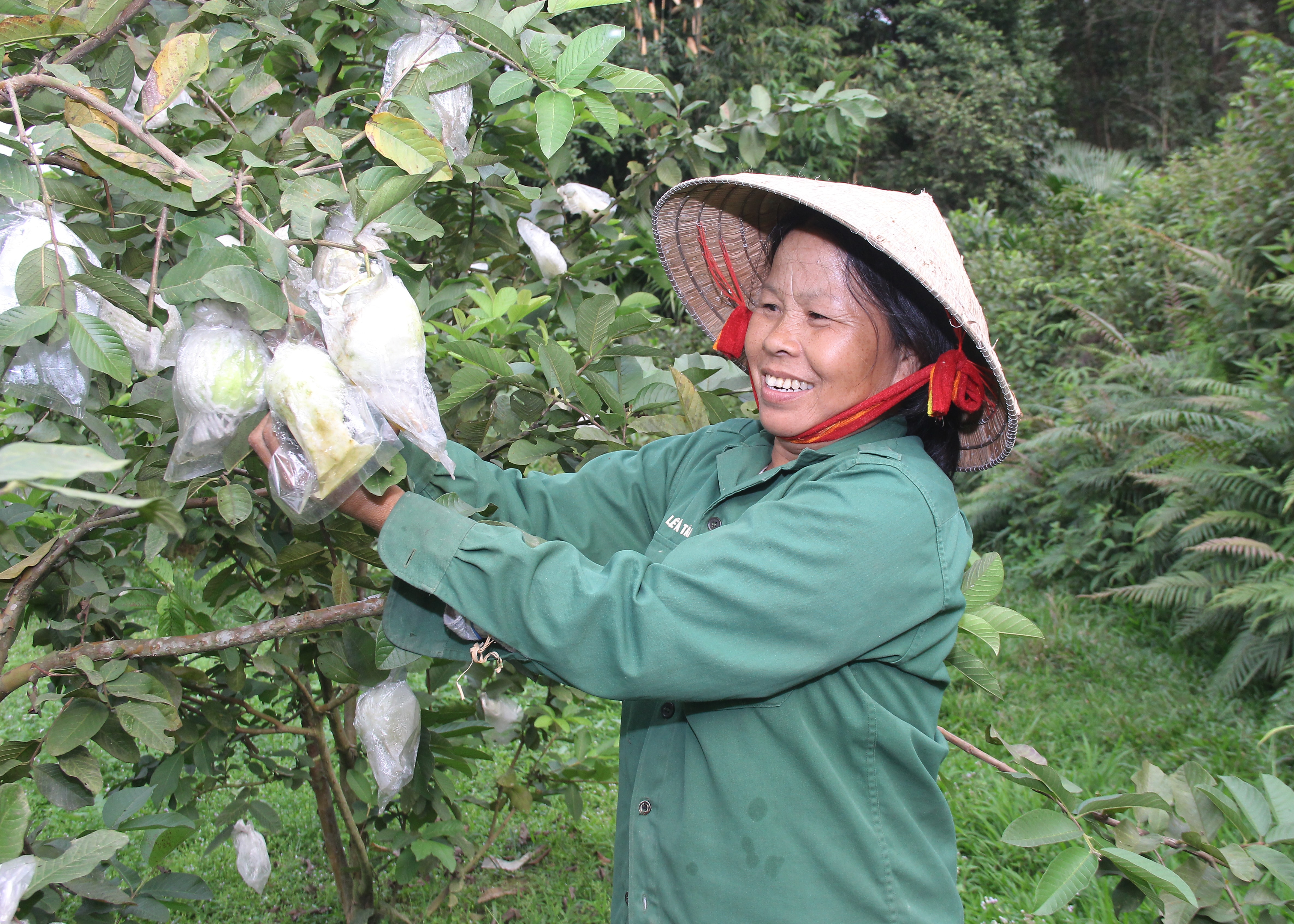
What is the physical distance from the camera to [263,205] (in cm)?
105

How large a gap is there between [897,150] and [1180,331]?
704 cm

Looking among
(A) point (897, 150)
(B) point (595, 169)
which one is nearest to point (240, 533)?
(B) point (595, 169)

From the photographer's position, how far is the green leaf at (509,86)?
1110 millimetres

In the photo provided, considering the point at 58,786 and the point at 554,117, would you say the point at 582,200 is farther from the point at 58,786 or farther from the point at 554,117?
the point at 58,786

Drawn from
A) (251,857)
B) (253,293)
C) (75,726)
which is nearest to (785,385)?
(253,293)

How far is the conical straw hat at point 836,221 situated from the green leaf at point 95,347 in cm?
75

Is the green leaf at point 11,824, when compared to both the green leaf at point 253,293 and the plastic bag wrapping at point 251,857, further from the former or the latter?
the plastic bag wrapping at point 251,857

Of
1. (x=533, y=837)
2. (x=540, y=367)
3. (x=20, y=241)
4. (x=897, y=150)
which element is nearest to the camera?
(x=20, y=241)

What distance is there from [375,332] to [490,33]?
419 millimetres

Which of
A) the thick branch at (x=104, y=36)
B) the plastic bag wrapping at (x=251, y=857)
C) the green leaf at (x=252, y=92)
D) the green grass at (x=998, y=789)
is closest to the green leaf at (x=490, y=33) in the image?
the green leaf at (x=252, y=92)

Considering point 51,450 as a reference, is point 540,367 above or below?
below

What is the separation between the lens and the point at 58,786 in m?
1.30

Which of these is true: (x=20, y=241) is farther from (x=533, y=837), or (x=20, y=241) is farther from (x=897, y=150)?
(x=897, y=150)

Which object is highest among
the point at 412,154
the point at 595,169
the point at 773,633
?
the point at 412,154
